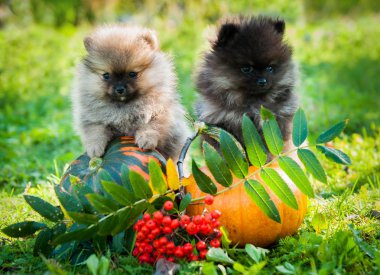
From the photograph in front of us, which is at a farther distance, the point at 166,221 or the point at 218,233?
the point at 218,233

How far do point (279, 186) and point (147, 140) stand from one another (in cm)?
101

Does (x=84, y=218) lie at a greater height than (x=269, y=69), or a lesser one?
lesser

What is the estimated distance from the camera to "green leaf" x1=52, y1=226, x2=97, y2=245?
2.35 meters

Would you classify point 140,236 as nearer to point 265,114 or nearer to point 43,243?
point 43,243

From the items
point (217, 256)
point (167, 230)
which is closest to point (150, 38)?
point (167, 230)

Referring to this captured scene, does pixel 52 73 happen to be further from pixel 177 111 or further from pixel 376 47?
pixel 376 47

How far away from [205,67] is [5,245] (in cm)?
183

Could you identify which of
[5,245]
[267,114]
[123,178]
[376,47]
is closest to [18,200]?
[5,245]

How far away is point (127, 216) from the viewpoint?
8.08ft

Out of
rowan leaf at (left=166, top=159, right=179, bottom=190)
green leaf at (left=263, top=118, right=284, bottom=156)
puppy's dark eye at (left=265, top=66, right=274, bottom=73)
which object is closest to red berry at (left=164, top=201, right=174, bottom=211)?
rowan leaf at (left=166, top=159, right=179, bottom=190)

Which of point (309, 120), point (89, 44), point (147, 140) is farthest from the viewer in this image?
point (309, 120)

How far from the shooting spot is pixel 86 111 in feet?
11.5

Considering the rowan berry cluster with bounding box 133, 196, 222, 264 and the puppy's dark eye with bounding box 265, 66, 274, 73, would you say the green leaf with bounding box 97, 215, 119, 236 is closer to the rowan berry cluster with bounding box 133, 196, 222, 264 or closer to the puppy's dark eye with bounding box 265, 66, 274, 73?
the rowan berry cluster with bounding box 133, 196, 222, 264

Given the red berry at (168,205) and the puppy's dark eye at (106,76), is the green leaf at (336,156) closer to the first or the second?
the red berry at (168,205)
